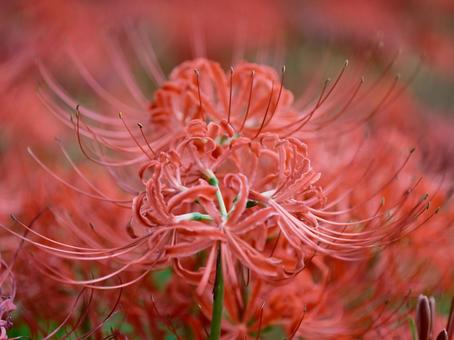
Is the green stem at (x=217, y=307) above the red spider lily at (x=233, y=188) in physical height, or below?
below

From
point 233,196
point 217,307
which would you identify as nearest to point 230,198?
point 233,196

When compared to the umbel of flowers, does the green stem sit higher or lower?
lower

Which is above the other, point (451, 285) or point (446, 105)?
point (446, 105)

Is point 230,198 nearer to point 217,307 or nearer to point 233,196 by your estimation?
point 233,196

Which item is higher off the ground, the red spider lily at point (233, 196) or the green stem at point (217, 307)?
the red spider lily at point (233, 196)

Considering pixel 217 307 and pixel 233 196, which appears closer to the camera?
pixel 217 307

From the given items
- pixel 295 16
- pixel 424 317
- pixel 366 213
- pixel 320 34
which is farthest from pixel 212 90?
pixel 295 16

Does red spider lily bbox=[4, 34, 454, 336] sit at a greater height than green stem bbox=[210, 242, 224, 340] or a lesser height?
greater

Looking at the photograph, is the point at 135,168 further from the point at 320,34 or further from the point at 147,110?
the point at 320,34

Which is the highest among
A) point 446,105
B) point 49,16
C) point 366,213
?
point 49,16

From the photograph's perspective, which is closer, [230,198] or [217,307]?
[217,307]

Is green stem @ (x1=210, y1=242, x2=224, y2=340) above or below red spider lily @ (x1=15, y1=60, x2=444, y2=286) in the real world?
below
